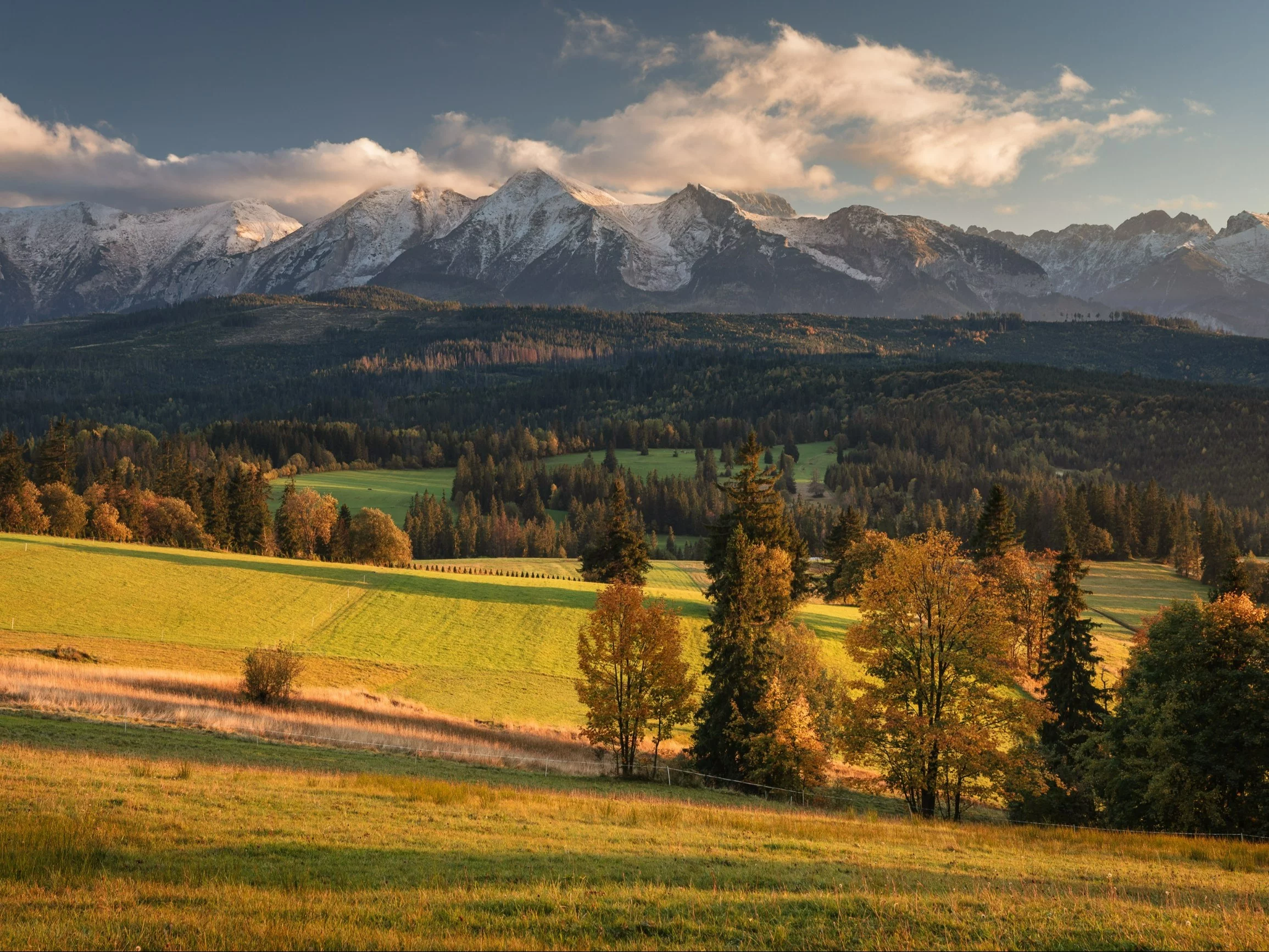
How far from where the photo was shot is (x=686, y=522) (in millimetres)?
192875

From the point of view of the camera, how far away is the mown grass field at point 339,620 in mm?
56719

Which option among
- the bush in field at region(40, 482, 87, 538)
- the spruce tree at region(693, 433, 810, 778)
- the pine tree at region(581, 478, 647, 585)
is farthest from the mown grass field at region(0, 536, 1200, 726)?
the bush in field at region(40, 482, 87, 538)

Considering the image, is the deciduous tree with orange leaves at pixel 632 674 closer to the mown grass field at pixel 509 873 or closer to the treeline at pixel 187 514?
the mown grass field at pixel 509 873

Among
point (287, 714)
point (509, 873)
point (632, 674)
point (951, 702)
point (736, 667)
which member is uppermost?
point (509, 873)

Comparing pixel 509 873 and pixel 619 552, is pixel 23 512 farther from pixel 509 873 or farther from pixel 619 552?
pixel 509 873

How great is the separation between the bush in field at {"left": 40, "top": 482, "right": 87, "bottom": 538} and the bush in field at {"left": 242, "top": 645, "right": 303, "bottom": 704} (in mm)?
81624

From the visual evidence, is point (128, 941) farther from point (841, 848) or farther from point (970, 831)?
point (970, 831)

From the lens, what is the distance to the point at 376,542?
116625 millimetres

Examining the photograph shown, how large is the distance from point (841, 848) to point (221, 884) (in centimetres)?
1453

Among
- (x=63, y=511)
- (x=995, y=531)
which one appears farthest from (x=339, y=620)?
(x=63, y=511)

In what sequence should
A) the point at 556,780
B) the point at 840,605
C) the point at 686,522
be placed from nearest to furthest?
1. the point at 556,780
2. the point at 840,605
3. the point at 686,522

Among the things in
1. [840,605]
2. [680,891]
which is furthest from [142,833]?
[840,605]

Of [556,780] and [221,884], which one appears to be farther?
A: [556,780]

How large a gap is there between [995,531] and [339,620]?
61.7 m
